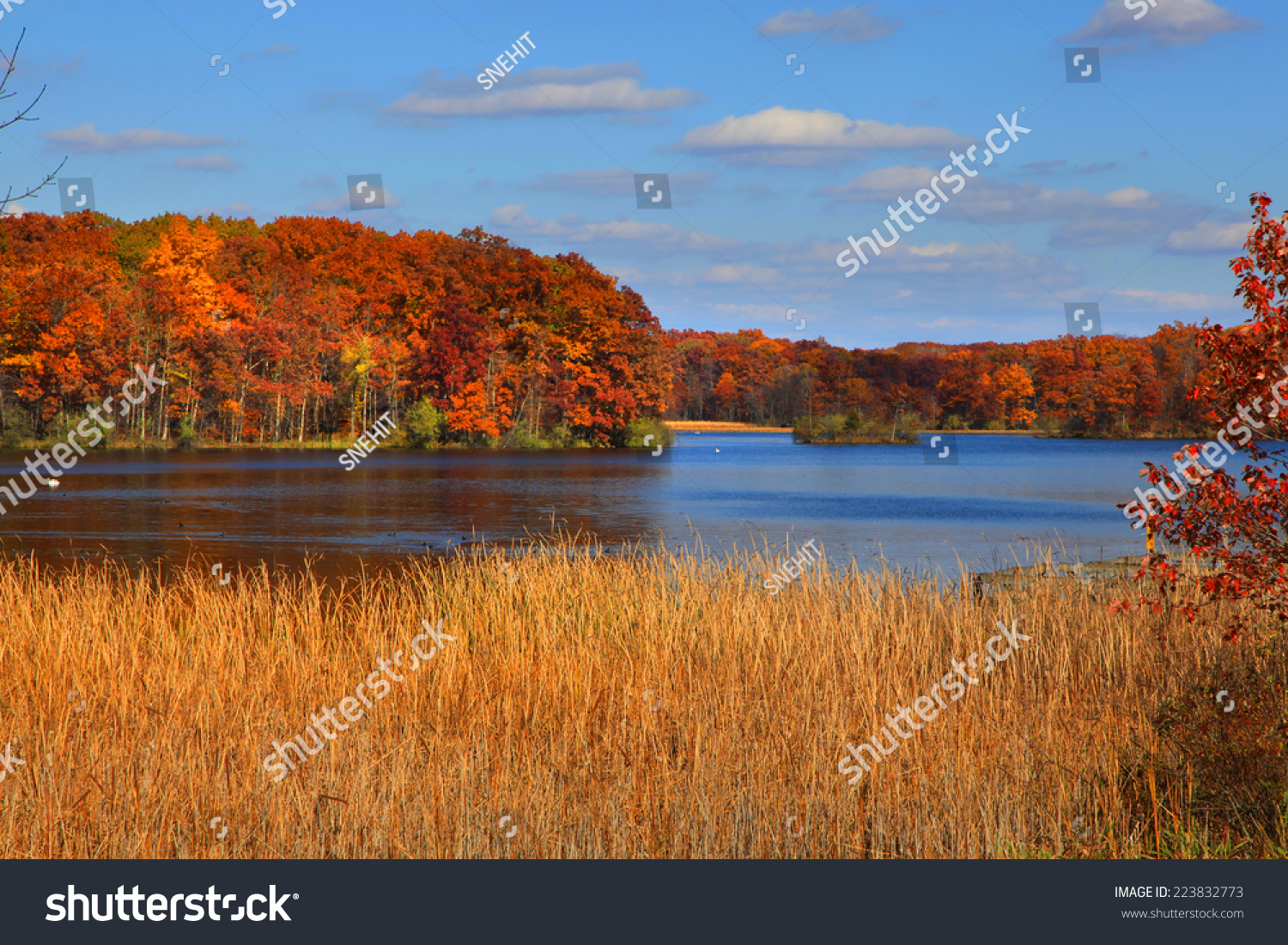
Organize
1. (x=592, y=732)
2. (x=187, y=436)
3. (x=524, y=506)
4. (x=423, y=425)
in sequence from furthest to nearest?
(x=423, y=425) < (x=187, y=436) < (x=524, y=506) < (x=592, y=732)

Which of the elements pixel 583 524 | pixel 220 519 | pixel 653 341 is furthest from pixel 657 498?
pixel 653 341

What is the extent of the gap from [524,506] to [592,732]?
92.9 ft

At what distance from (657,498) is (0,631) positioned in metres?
30.7

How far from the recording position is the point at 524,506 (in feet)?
117

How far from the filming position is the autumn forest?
57719 mm

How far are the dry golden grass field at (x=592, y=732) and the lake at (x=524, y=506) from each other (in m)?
6.29

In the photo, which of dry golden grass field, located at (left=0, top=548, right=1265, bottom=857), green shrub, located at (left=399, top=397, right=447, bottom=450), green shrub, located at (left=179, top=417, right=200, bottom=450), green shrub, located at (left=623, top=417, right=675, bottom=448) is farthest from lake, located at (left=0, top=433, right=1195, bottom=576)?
green shrub, located at (left=623, top=417, right=675, bottom=448)

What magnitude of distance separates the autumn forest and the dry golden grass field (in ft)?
152

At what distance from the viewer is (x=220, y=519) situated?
29547mm

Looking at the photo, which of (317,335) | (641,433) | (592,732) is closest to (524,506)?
(592,732)

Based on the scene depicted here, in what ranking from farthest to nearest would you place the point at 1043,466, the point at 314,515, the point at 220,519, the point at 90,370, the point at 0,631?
the point at 1043,466 < the point at 90,370 < the point at 314,515 < the point at 220,519 < the point at 0,631

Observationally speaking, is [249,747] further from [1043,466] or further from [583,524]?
[1043,466]

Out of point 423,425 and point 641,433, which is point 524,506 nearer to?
point 423,425

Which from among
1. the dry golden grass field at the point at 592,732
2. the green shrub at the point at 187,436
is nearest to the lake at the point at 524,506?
the green shrub at the point at 187,436
